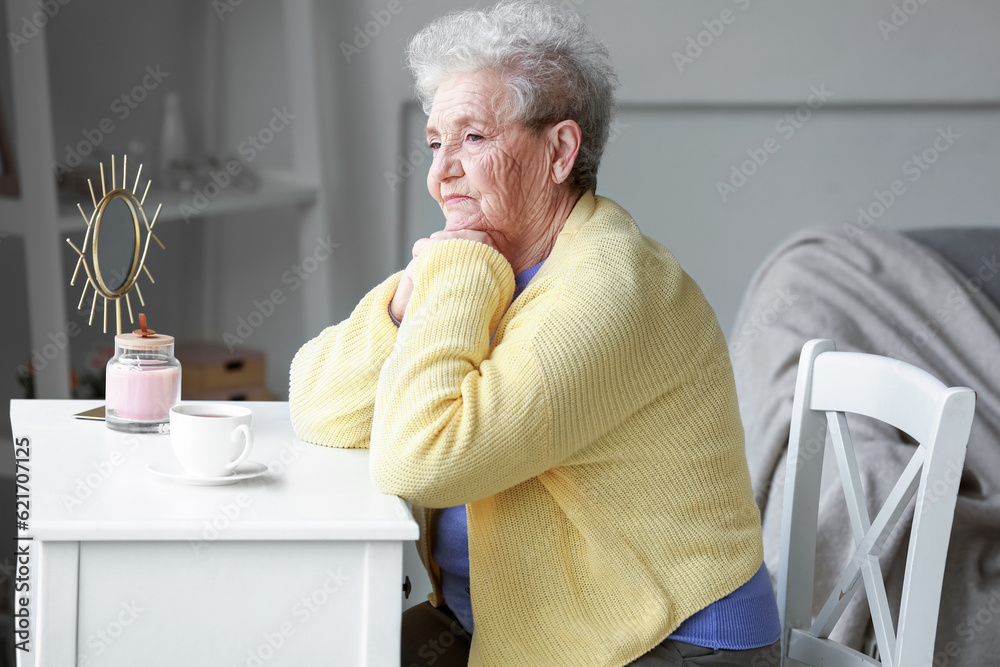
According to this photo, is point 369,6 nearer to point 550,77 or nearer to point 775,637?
point 550,77

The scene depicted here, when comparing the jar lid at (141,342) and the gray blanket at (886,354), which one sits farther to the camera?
the gray blanket at (886,354)

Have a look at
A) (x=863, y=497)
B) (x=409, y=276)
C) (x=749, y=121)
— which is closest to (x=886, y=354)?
(x=749, y=121)

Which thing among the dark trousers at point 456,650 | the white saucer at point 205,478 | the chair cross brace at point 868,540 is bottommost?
the dark trousers at point 456,650

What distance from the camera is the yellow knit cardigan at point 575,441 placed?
3.09ft

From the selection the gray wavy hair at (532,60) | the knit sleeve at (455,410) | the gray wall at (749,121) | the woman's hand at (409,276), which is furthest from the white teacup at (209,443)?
the gray wall at (749,121)

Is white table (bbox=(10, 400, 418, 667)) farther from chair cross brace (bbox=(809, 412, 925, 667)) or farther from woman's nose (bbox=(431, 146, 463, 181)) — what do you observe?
chair cross brace (bbox=(809, 412, 925, 667))

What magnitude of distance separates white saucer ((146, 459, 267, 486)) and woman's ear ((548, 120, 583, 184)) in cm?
48

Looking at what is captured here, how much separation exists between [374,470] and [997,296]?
1958 millimetres

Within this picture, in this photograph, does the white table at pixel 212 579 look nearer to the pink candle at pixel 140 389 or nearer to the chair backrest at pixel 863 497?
the pink candle at pixel 140 389

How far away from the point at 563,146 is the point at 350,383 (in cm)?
37

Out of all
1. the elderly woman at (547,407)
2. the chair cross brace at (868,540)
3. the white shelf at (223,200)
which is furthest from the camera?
the white shelf at (223,200)

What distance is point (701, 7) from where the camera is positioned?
9.47 ft

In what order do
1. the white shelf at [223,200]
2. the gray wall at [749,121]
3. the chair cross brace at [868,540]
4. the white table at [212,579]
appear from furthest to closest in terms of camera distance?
the gray wall at [749,121]
the white shelf at [223,200]
the chair cross brace at [868,540]
the white table at [212,579]

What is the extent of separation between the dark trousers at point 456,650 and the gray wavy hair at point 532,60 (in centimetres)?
55
